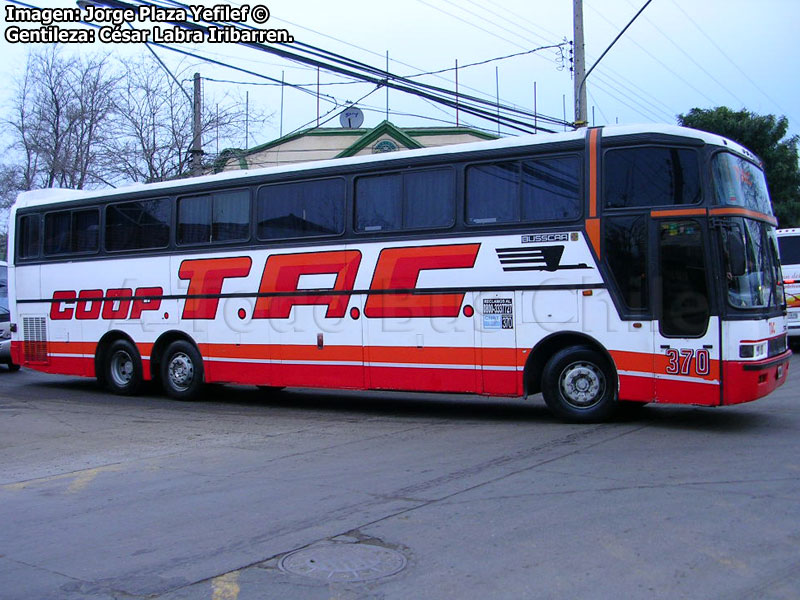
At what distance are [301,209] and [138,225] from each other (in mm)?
3802

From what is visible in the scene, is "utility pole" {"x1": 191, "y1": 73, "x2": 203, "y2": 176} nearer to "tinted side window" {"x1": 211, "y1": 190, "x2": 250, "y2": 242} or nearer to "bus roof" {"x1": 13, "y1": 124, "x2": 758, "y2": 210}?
"bus roof" {"x1": 13, "y1": 124, "x2": 758, "y2": 210}

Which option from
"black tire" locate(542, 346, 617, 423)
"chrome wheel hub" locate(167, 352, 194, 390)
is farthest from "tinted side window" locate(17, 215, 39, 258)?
"black tire" locate(542, 346, 617, 423)

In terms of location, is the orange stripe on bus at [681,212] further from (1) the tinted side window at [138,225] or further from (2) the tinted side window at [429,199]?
(1) the tinted side window at [138,225]

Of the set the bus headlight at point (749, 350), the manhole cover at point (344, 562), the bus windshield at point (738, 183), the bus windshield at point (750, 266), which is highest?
the bus windshield at point (738, 183)

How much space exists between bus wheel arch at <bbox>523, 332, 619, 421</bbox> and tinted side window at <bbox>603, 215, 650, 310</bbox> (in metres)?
0.77

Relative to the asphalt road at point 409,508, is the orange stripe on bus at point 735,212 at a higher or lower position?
higher

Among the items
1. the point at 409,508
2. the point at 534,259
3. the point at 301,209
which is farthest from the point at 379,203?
the point at 409,508

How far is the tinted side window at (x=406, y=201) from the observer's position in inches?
443

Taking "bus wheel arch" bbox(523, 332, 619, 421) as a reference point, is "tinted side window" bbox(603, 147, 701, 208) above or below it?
above

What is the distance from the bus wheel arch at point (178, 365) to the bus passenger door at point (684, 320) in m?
7.92

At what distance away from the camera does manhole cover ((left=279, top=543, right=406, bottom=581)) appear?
16.2ft

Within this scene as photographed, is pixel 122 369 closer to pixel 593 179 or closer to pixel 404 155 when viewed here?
pixel 404 155

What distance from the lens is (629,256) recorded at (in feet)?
32.6

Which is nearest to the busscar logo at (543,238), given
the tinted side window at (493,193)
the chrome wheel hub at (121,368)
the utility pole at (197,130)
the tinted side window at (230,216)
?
the tinted side window at (493,193)
